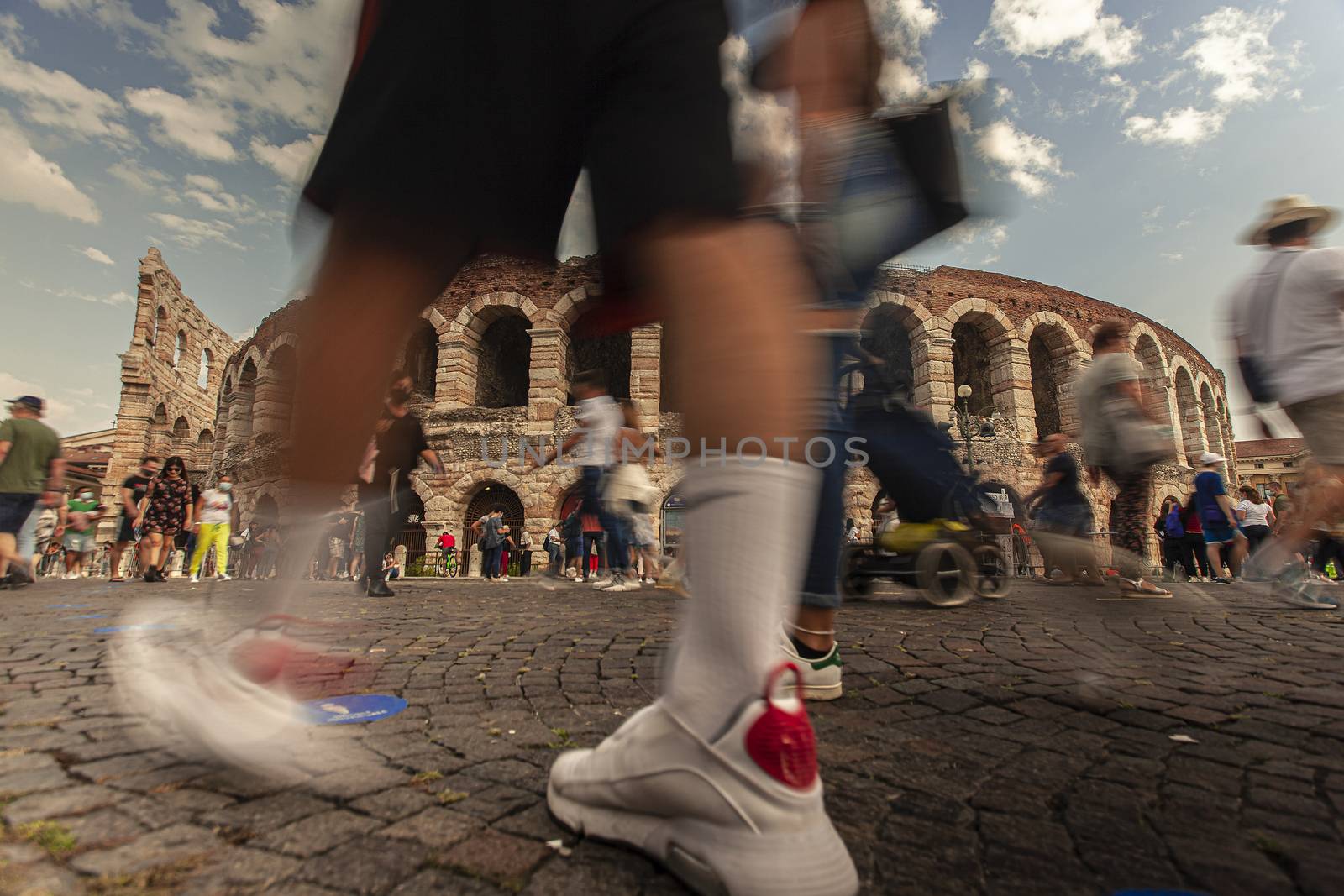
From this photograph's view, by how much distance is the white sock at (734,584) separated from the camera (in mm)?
842

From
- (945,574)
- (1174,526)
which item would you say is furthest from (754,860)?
(1174,526)

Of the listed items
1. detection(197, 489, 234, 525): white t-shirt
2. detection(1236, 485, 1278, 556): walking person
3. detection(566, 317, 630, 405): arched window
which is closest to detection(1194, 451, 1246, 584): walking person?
detection(1236, 485, 1278, 556): walking person

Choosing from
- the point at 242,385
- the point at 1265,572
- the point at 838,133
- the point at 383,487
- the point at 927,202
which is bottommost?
the point at 1265,572

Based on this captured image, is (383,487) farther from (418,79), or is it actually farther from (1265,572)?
(1265,572)

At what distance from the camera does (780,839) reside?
78 cm

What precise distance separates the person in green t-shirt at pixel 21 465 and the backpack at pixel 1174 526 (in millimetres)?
15406

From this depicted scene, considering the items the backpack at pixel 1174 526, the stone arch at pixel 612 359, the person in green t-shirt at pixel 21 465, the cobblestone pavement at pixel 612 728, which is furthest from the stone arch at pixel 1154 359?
the person in green t-shirt at pixel 21 465

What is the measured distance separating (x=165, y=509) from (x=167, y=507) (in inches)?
1.5

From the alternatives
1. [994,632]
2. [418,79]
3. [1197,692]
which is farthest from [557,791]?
[994,632]

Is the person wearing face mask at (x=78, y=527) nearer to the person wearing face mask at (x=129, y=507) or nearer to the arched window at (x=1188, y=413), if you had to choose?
the person wearing face mask at (x=129, y=507)

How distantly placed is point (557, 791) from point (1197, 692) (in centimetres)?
207

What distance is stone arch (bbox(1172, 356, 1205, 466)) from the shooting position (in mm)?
19594

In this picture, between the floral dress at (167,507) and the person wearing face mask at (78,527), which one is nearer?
the floral dress at (167,507)

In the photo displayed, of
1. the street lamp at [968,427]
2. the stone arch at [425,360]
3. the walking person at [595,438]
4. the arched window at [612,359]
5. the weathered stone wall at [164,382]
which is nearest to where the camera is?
the walking person at [595,438]
